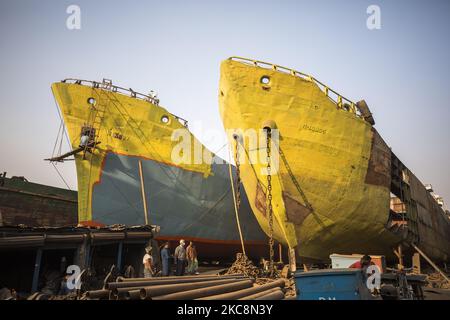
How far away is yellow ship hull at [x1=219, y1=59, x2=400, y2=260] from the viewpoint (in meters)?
10.9

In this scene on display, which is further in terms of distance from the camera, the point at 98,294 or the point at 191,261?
the point at 191,261

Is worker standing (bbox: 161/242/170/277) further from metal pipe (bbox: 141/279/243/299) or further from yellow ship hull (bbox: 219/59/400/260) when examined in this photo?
metal pipe (bbox: 141/279/243/299)

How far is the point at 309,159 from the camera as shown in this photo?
10906 millimetres

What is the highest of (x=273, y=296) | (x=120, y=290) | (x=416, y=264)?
(x=120, y=290)

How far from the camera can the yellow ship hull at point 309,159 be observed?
35.6 feet

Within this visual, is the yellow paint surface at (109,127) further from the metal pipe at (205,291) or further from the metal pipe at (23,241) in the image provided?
the metal pipe at (205,291)

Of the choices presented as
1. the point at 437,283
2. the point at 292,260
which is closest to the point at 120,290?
the point at 292,260

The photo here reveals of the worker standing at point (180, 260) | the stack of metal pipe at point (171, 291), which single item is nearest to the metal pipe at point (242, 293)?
the stack of metal pipe at point (171, 291)

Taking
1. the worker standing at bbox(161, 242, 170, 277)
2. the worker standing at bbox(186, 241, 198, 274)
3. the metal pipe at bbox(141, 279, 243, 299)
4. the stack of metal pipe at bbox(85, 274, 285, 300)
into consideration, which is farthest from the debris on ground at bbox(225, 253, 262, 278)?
the metal pipe at bbox(141, 279, 243, 299)

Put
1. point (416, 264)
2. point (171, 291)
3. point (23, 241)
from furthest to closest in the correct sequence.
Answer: point (416, 264), point (23, 241), point (171, 291)

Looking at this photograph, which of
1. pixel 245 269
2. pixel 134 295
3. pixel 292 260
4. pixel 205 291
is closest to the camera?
pixel 134 295

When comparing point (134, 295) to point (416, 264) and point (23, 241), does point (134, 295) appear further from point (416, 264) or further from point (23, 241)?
point (416, 264)
